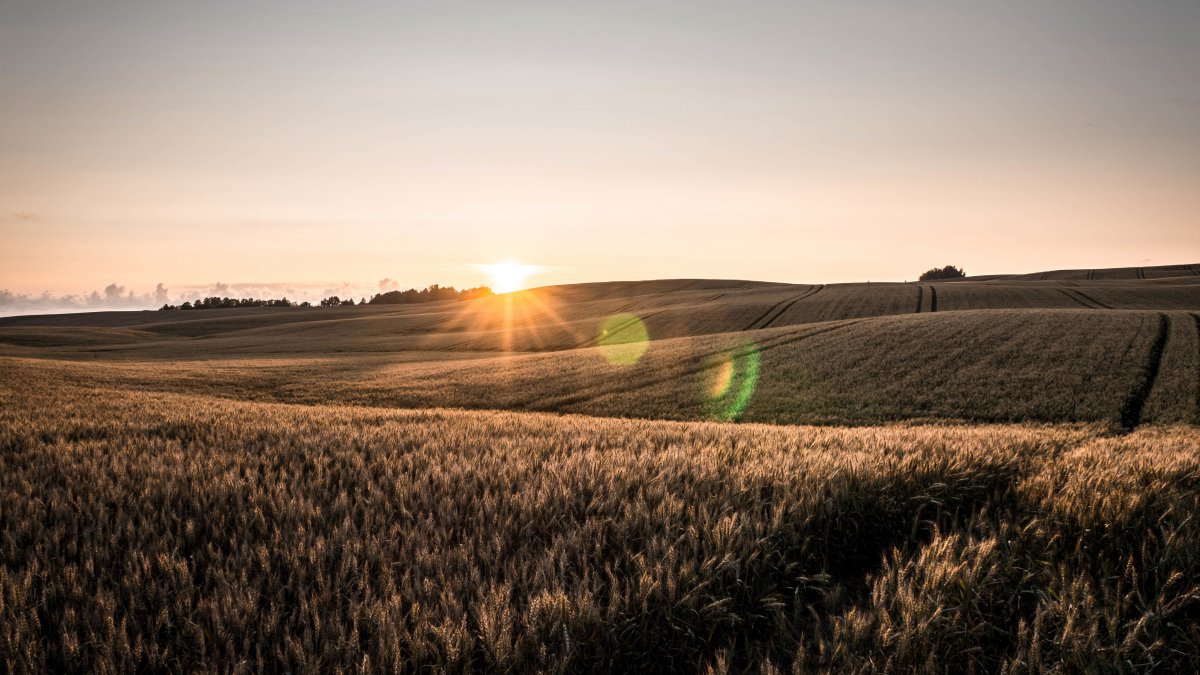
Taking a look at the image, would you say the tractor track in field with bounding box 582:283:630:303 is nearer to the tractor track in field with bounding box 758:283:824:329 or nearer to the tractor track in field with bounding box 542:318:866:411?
the tractor track in field with bounding box 758:283:824:329

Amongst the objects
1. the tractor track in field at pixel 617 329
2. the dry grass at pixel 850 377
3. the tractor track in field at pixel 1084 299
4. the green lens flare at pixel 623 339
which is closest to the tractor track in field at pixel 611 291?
the green lens flare at pixel 623 339

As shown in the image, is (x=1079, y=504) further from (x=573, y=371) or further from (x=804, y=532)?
(x=573, y=371)

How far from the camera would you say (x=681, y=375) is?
1091 inches

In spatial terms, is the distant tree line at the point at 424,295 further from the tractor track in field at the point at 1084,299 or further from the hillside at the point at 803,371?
the tractor track in field at the point at 1084,299

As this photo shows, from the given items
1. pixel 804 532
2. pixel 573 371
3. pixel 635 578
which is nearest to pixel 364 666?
pixel 635 578

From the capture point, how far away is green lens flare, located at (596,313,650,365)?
111ft

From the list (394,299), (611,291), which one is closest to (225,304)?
(394,299)

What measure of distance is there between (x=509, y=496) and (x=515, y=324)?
220 feet

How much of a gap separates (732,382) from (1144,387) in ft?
50.8

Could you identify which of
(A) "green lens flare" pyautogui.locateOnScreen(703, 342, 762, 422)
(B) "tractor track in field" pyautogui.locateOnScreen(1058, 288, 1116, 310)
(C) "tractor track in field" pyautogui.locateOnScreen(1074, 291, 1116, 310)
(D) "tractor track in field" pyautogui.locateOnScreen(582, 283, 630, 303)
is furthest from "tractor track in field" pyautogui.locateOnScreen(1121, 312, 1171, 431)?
(D) "tractor track in field" pyautogui.locateOnScreen(582, 283, 630, 303)

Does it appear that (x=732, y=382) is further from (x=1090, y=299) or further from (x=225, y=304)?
(x=225, y=304)

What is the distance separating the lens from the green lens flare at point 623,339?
3376cm

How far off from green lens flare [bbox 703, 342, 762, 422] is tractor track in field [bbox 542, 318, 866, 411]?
1.51ft

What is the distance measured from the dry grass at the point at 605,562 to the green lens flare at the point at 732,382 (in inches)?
585
